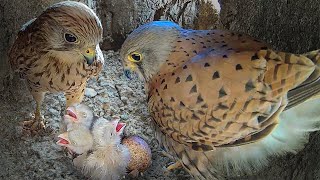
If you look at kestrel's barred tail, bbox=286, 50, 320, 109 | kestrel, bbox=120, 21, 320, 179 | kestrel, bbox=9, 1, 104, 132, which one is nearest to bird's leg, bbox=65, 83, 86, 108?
kestrel, bbox=9, 1, 104, 132

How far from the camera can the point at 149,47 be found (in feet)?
7.22

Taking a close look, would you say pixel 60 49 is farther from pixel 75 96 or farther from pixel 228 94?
pixel 228 94

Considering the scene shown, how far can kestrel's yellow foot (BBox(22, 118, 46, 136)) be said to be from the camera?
9.64 feet

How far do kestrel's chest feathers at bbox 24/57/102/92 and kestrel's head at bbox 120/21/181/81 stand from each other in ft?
1.53

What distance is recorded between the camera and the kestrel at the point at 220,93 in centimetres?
191

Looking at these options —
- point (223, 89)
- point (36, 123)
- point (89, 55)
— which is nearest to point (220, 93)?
point (223, 89)

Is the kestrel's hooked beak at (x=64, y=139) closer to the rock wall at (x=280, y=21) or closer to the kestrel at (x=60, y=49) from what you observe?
the kestrel at (x=60, y=49)

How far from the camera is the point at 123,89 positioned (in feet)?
10.8

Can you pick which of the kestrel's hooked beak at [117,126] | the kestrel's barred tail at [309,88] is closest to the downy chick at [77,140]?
the kestrel's hooked beak at [117,126]

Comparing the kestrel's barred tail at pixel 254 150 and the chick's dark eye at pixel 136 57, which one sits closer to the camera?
the kestrel's barred tail at pixel 254 150

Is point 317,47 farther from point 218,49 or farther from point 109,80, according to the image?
point 109,80

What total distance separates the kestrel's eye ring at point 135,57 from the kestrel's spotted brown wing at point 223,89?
0.39 feet

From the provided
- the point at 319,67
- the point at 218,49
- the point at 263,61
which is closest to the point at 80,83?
the point at 218,49

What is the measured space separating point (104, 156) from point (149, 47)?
0.65 metres
